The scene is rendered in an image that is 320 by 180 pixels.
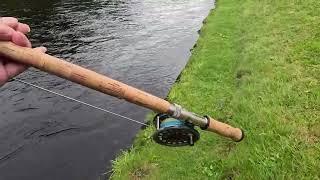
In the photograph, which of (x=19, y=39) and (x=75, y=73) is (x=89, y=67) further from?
(x=19, y=39)

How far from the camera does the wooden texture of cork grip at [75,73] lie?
200 inches

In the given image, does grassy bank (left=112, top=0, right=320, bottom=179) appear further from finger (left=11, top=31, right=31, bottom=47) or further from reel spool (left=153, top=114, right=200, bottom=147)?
finger (left=11, top=31, right=31, bottom=47)

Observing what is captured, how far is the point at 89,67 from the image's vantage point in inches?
768

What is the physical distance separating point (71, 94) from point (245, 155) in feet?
30.9

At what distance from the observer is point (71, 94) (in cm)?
1620

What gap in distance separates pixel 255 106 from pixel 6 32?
6.66 metres

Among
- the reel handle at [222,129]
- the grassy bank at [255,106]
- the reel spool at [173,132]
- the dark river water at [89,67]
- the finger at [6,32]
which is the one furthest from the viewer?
the dark river water at [89,67]

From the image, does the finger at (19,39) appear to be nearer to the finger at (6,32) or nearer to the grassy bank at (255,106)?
the finger at (6,32)

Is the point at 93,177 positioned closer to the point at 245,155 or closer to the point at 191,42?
the point at 245,155

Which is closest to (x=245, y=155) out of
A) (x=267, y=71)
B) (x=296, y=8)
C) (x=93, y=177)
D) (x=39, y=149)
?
(x=93, y=177)

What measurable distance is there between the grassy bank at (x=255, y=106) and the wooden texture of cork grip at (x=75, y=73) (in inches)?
100

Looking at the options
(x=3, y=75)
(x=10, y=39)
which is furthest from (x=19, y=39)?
(x=3, y=75)

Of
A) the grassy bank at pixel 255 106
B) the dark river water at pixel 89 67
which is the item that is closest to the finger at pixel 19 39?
the grassy bank at pixel 255 106

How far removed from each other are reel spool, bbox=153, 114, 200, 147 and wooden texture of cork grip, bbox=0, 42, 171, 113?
49 centimetres
